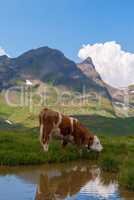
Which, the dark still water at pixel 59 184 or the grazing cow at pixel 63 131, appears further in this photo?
the grazing cow at pixel 63 131

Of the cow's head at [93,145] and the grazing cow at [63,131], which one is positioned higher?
the grazing cow at [63,131]

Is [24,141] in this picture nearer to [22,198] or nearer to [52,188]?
[52,188]

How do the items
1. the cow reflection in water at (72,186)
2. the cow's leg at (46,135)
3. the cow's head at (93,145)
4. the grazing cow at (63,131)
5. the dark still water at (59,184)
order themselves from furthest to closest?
the cow's head at (93,145) → the grazing cow at (63,131) → the cow's leg at (46,135) → the cow reflection in water at (72,186) → the dark still water at (59,184)

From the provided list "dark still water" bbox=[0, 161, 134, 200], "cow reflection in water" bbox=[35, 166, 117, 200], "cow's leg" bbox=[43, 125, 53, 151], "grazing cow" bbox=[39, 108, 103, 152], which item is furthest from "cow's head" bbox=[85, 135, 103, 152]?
"cow reflection in water" bbox=[35, 166, 117, 200]

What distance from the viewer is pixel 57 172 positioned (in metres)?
16.5

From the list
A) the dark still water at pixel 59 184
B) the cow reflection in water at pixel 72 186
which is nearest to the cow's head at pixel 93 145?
the dark still water at pixel 59 184

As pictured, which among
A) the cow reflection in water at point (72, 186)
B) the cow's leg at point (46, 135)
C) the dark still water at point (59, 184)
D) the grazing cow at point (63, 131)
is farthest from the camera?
the grazing cow at point (63, 131)

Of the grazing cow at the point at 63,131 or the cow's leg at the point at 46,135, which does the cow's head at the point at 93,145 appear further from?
the cow's leg at the point at 46,135

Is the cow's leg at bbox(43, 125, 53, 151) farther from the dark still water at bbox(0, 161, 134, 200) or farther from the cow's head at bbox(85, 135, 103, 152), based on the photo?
the cow's head at bbox(85, 135, 103, 152)

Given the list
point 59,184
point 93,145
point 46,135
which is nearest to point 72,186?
point 59,184

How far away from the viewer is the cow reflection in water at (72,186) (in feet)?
40.0

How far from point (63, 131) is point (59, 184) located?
7.65 metres

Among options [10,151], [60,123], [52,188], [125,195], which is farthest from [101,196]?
[60,123]

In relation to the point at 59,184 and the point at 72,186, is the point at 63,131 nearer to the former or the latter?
the point at 59,184
